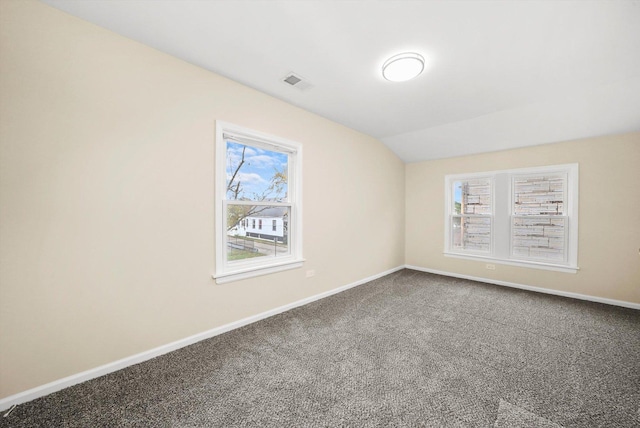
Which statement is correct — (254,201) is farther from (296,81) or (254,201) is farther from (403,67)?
(403,67)

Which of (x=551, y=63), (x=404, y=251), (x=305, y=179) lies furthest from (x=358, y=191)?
(x=551, y=63)

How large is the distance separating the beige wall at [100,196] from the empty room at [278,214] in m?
0.01

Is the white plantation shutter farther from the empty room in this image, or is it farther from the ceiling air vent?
the ceiling air vent

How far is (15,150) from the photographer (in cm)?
154

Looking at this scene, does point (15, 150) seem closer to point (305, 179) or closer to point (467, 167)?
point (305, 179)

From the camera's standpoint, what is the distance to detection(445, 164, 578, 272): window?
3609 mm

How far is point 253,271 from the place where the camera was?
2709 millimetres

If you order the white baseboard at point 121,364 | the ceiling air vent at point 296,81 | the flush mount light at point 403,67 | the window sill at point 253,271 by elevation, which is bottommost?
the white baseboard at point 121,364

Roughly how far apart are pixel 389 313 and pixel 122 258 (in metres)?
2.78

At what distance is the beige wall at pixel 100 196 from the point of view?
1558mm

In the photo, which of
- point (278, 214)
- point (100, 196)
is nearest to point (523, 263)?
point (278, 214)

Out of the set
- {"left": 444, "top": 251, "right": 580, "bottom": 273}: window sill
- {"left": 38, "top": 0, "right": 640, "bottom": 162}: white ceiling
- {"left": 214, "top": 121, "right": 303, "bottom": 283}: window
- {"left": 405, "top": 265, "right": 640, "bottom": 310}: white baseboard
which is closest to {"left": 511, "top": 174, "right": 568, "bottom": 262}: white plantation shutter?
{"left": 444, "top": 251, "right": 580, "bottom": 273}: window sill

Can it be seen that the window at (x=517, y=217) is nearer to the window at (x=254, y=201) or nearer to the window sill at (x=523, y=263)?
the window sill at (x=523, y=263)

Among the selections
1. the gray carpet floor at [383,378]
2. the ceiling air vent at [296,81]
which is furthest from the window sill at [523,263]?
the ceiling air vent at [296,81]
